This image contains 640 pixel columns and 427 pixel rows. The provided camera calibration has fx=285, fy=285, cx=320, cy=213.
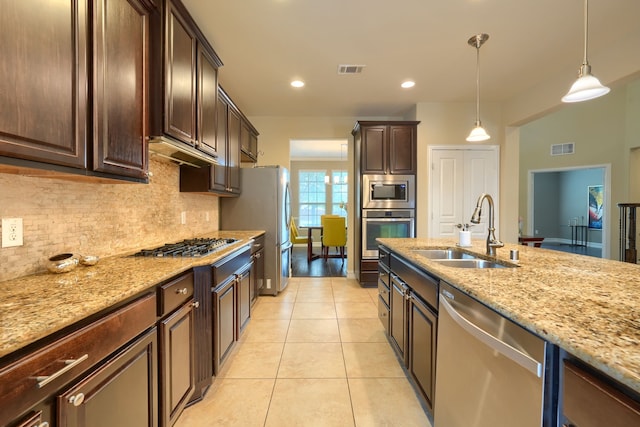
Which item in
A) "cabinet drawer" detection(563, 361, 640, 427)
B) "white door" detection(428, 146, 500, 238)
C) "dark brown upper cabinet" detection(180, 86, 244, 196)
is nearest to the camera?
"cabinet drawer" detection(563, 361, 640, 427)

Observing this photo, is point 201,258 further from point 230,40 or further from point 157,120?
point 230,40

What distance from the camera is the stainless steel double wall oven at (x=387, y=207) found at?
4176mm

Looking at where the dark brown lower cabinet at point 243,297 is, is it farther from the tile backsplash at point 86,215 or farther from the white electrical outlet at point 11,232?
the white electrical outlet at point 11,232

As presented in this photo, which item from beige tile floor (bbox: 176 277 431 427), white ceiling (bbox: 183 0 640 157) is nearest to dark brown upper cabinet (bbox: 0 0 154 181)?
white ceiling (bbox: 183 0 640 157)

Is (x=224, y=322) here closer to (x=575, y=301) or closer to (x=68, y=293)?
(x=68, y=293)

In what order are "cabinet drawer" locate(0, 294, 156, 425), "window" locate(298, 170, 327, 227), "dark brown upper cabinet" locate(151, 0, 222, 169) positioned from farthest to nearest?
"window" locate(298, 170, 327, 227) → "dark brown upper cabinet" locate(151, 0, 222, 169) → "cabinet drawer" locate(0, 294, 156, 425)

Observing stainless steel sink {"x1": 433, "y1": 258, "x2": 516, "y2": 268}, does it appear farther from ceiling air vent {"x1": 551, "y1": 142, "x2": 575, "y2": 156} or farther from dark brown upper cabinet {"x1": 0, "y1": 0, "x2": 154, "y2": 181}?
ceiling air vent {"x1": 551, "y1": 142, "x2": 575, "y2": 156}

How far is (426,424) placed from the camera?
5.25 ft

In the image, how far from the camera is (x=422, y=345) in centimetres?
162

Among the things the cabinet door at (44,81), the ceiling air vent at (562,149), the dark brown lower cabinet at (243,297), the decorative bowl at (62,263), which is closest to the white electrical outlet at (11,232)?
the decorative bowl at (62,263)

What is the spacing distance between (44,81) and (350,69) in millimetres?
2788

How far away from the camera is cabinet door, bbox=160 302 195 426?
4.39 feet

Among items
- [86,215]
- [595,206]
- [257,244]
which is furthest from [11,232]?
[595,206]

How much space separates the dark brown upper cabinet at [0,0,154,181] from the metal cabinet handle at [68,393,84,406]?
2.44 ft
